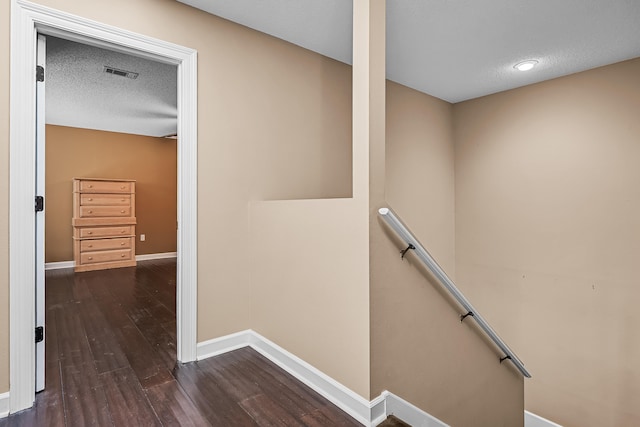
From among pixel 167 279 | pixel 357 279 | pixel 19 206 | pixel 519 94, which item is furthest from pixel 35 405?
pixel 519 94

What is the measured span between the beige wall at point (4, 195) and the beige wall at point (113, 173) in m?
4.65

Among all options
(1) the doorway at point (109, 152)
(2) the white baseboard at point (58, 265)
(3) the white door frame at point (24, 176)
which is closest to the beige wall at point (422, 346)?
(1) the doorway at point (109, 152)

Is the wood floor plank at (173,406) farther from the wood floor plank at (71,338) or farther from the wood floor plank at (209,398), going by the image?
the wood floor plank at (71,338)

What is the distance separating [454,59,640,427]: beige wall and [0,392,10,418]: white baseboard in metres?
4.28

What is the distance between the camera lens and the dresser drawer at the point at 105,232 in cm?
537

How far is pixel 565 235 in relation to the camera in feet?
11.5

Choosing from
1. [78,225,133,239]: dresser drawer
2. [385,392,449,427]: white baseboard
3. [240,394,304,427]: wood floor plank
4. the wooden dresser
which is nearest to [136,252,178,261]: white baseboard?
the wooden dresser

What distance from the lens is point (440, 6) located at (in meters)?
2.29

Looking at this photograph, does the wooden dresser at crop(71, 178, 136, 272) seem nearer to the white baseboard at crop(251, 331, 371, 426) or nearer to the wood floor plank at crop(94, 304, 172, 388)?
the wood floor plank at crop(94, 304, 172, 388)

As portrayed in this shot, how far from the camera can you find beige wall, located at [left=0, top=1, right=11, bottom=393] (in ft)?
5.54

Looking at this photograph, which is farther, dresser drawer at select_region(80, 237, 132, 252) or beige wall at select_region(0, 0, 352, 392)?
dresser drawer at select_region(80, 237, 132, 252)

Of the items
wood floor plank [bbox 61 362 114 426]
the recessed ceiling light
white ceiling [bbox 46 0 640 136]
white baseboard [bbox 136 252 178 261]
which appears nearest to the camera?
wood floor plank [bbox 61 362 114 426]

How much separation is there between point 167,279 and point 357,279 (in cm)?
378

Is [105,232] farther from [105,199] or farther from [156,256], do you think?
[156,256]
